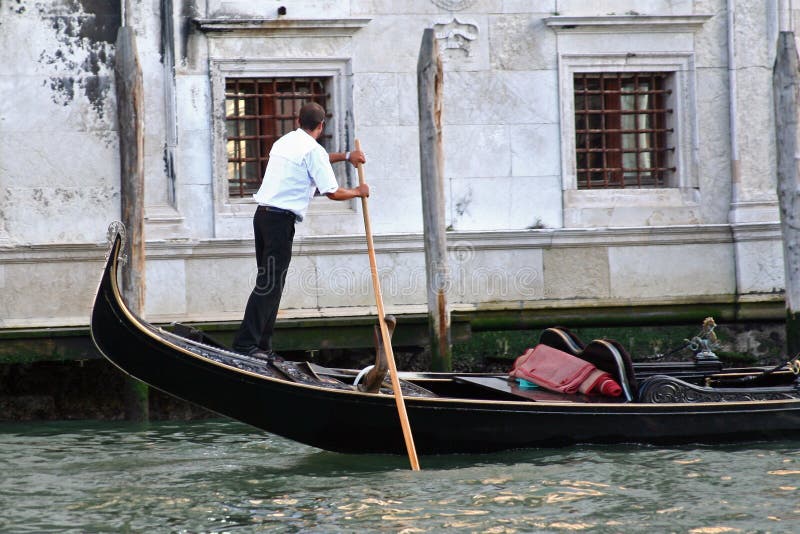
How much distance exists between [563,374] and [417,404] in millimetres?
830

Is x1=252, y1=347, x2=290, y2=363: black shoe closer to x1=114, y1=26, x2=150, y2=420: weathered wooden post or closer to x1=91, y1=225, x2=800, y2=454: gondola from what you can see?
x1=91, y1=225, x2=800, y2=454: gondola

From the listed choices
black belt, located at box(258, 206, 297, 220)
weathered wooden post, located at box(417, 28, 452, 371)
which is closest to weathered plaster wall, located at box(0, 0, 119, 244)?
weathered wooden post, located at box(417, 28, 452, 371)

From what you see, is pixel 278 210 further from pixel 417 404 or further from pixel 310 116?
pixel 417 404

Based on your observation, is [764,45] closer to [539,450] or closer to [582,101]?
[582,101]

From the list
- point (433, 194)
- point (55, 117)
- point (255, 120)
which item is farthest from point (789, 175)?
point (55, 117)

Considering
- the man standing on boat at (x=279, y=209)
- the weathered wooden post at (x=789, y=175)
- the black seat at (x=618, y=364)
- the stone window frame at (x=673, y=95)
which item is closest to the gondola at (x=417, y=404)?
the black seat at (x=618, y=364)

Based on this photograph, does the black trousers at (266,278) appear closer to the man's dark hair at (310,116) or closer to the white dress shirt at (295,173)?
the white dress shirt at (295,173)

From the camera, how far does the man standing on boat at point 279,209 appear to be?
6.55 meters

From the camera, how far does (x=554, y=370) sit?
6.65 meters

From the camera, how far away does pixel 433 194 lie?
27.3 feet

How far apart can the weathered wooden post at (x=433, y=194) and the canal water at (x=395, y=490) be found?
1572 millimetres

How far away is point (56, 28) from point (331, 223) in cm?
222

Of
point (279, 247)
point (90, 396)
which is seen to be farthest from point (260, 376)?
point (90, 396)

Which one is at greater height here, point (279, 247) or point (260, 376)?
point (279, 247)
